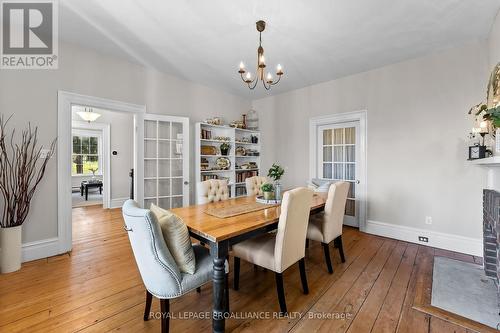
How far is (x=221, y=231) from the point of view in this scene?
5.34ft

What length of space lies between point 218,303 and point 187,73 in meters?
3.62

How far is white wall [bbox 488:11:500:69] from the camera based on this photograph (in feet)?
7.82

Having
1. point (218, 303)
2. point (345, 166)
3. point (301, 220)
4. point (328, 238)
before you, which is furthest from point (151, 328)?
point (345, 166)

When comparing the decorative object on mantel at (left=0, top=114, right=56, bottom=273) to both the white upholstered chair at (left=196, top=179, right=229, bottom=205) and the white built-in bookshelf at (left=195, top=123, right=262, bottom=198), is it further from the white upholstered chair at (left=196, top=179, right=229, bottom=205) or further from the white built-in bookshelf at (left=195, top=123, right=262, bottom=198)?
the white built-in bookshelf at (left=195, top=123, right=262, bottom=198)

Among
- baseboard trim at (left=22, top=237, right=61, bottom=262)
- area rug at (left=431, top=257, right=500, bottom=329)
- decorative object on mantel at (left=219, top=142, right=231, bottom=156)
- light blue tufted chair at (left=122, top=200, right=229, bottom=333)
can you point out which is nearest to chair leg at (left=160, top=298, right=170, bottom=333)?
light blue tufted chair at (left=122, top=200, right=229, bottom=333)

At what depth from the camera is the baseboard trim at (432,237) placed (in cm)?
295

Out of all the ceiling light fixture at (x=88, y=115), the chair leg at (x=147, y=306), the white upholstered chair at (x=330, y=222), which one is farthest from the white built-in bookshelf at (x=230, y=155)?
the ceiling light fixture at (x=88, y=115)

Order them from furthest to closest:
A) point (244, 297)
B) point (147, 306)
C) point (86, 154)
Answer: point (86, 154)
point (244, 297)
point (147, 306)

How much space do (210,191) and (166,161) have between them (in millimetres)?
1509

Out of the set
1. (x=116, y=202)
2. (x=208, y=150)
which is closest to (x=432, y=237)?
(x=208, y=150)

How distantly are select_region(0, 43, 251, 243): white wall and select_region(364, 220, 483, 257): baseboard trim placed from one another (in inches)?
160

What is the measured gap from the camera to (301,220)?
202 cm

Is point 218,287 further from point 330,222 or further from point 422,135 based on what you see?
point 422,135

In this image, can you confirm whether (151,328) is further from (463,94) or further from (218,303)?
(463,94)
